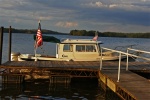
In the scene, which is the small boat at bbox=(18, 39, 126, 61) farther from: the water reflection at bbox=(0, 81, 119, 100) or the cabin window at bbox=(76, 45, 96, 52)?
the water reflection at bbox=(0, 81, 119, 100)

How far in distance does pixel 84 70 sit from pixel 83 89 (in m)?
1.17

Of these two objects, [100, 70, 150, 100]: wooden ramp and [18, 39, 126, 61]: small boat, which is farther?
[18, 39, 126, 61]: small boat

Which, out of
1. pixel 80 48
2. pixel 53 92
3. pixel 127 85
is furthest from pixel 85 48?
pixel 127 85

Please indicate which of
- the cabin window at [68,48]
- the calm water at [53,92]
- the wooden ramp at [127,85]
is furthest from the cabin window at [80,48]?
the wooden ramp at [127,85]

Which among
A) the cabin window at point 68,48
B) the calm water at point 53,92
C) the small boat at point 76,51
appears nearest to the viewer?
the calm water at point 53,92

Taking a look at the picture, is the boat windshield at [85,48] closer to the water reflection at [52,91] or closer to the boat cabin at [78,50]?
the boat cabin at [78,50]

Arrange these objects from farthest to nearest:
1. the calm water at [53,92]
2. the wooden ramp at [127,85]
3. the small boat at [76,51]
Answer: the small boat at [76,51]
the calm water at [53,92]
the wooden ramp at [127,85]

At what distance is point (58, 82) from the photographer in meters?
18.9

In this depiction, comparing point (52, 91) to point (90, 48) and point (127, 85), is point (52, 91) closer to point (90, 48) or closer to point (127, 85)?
point (127, 85)

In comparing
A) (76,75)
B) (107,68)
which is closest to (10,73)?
(76,75)

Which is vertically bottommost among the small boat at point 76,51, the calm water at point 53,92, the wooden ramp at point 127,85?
the calm water at point 53,92

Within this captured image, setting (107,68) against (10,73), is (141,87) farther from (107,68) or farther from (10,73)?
(10,73)

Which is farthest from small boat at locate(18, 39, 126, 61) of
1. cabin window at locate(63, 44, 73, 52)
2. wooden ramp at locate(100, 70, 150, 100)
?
wooden ramp at locate(100, 70, 150, 100)

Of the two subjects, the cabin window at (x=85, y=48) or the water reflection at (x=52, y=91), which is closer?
the water reflection at (x=52, y=91)
